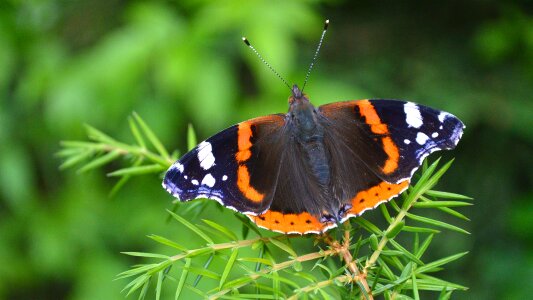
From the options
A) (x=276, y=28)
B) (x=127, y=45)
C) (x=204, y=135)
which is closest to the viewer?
(x=276, y=28)

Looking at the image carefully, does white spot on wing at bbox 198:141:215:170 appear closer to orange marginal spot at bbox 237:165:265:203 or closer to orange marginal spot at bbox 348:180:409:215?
A: orange marginal spot at bbox 237:165:265:203

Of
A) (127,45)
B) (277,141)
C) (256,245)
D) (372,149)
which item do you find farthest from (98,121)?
(256,245)

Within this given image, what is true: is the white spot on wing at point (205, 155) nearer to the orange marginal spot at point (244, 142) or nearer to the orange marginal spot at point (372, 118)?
the orange marginal spot at point (244, 142)

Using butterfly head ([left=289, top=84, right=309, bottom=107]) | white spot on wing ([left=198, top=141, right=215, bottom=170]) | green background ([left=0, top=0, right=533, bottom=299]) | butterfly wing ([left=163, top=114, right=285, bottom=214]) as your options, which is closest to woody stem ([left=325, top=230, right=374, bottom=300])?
butterfly wing ([left=163, top=114, right=285, bottom=214])

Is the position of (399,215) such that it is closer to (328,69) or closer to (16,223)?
(328,69)

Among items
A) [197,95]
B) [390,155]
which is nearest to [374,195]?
[390,155]

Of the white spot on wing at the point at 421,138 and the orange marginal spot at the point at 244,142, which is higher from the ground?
the orange marginal spot at the point at 244,142

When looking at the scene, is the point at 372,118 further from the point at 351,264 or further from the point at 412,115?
the point at 351,264

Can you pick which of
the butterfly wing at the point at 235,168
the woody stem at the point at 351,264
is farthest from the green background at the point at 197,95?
the woody stem at the point at 351,264
